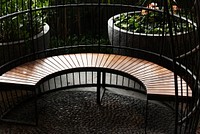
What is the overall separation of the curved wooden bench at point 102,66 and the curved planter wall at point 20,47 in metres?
0.25

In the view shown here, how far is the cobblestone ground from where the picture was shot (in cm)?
287

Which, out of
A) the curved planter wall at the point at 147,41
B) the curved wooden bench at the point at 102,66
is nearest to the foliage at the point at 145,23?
A: the curved planter wall at the point at 147,41

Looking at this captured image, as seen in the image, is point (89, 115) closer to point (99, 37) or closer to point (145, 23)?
point (99, 37)

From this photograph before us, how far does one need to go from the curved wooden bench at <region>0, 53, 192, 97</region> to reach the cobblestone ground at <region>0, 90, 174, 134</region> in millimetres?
393

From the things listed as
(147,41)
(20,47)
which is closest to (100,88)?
(147,41)

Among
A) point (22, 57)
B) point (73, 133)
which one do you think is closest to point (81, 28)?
point (22, 57)

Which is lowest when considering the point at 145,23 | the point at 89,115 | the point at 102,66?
the point at 89,115

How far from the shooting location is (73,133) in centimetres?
282

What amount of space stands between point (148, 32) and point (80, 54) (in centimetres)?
A: 84

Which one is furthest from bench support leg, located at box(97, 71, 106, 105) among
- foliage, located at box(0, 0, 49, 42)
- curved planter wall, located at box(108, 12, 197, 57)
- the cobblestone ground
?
foliage, located at box(0, 0, 49, 42)

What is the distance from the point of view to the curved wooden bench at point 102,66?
279cm

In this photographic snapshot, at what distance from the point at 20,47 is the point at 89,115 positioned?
1.00 meters

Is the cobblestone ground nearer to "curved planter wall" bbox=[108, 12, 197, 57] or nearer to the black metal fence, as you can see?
the black metal fence

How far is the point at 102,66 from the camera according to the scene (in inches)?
124
